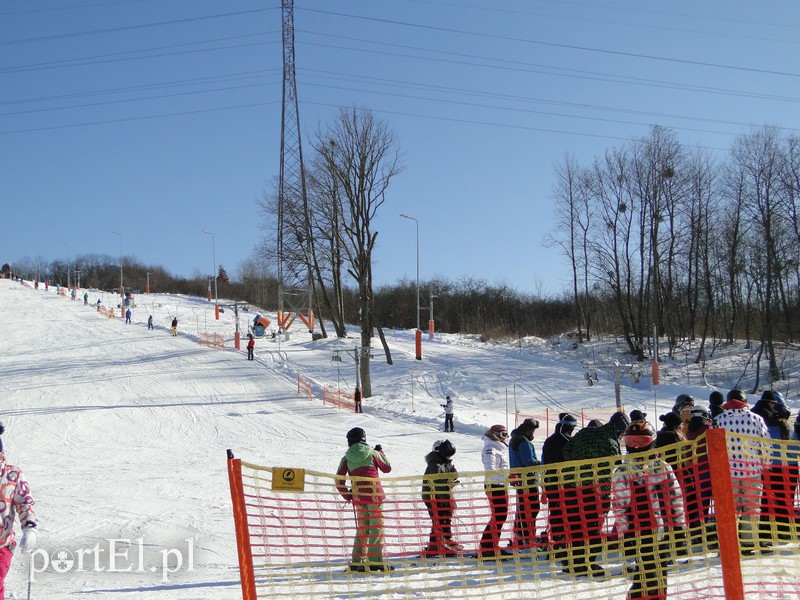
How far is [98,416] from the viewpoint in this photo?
22.2 meters

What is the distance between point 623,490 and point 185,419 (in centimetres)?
1935

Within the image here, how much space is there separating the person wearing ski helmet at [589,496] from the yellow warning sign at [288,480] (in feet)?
7.14

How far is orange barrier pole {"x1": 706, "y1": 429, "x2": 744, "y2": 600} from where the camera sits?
4098 mm

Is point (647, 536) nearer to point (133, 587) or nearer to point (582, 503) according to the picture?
point (582, 503)

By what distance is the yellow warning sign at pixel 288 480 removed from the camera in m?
5.05

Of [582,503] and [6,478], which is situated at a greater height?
[6,478]

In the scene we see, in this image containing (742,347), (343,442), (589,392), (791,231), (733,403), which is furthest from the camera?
(742,347)

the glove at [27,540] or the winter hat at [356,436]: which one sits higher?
the winter hat at [356,436]

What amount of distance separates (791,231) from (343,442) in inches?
1166

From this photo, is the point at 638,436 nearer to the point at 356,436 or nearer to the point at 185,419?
the point at 356,436

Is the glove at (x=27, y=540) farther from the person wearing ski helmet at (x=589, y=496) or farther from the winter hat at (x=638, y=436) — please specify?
the winter hat at (x=638, y=436)

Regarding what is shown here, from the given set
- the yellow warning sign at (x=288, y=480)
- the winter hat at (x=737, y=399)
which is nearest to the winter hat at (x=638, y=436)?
the winter hat at (x=737, y=399)

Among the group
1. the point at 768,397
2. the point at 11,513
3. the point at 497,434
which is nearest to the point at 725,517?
the point at 497,434

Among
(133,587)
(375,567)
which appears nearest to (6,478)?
(133,587)
